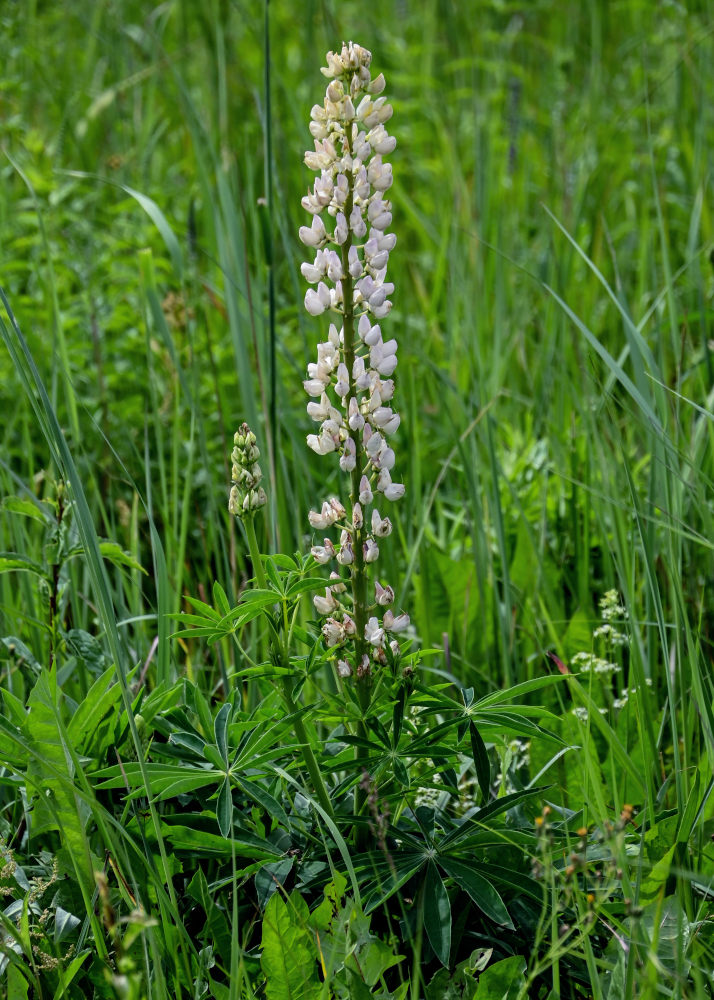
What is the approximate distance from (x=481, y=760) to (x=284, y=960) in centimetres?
39

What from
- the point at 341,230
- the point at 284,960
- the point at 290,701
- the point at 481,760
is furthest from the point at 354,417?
the point at 284,960

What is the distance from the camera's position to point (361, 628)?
4.89 ft

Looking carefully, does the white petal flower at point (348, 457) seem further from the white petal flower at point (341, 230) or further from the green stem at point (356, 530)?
the white petal flower at point (341, 230)

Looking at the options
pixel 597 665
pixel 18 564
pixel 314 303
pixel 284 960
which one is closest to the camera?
pixel 284 960

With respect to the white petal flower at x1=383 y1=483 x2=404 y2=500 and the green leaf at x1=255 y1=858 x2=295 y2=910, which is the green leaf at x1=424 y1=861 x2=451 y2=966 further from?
the white petal flower at x1=383 y1=483 x2=404 y2=500

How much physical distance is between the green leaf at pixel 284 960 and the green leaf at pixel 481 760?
33cm

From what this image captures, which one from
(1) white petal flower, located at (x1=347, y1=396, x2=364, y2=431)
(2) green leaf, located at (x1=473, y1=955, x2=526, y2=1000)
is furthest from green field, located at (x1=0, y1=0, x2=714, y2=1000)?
(1) white petal flower, located at (x1=347, y1=396, x2=364, y2=431)

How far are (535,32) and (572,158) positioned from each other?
7.96 ft

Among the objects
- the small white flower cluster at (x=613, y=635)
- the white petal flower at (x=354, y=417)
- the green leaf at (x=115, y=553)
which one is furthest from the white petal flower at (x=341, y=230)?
the small white flower cluster at (x=613, y=635)

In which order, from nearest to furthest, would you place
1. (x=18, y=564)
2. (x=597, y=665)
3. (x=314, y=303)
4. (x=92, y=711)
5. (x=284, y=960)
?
(x=284, y=960), (x=314, y=303), (x=92, y=711), (x=18, y=564), (x=597, y=665)

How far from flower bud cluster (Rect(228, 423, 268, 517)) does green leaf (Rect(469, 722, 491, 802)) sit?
46 centimetres

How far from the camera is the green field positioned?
1.41m

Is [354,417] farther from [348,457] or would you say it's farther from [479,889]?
[479,889]

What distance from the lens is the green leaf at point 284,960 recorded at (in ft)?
4.46
